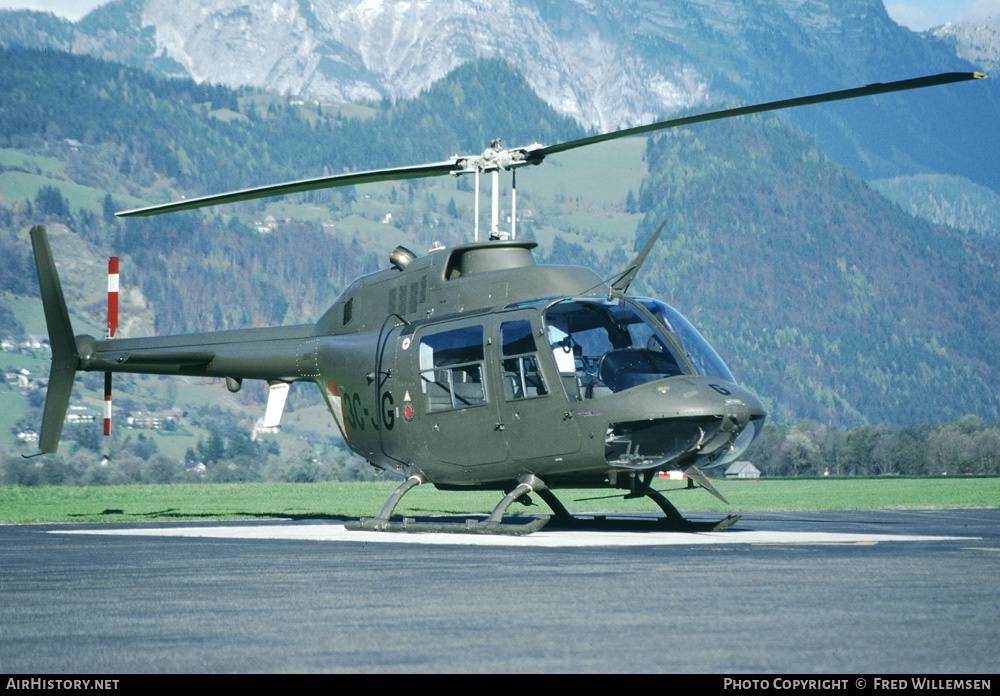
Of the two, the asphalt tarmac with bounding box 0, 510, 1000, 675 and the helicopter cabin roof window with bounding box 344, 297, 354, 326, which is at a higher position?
the helicopter cabin roof window with bounding box 344, 297, 354, 326

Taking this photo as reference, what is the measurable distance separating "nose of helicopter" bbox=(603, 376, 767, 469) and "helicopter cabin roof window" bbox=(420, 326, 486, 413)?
90.3 inches

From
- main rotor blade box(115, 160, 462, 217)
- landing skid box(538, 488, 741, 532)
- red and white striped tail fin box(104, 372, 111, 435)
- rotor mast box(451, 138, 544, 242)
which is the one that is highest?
rotor mast box(451, 138, 544, 242)

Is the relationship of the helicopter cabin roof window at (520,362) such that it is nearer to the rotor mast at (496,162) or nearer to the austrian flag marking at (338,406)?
the rotor mast at (496,162)

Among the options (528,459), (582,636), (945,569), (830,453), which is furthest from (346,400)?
(830,453)

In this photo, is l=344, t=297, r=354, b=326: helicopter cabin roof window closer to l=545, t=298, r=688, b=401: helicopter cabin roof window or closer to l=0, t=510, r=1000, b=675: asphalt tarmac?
l=545, t=298, r=688, b=401: helicopter cabin roof window

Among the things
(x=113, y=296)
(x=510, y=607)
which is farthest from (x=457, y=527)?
(x=113, y=296)

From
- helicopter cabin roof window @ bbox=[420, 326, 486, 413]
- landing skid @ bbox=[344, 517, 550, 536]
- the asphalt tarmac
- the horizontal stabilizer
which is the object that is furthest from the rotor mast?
the horizontal stabilizer

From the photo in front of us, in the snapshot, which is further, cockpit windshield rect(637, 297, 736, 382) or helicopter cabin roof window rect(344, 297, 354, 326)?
helicopter cabin roof window rect(344, 297, 354, 326)

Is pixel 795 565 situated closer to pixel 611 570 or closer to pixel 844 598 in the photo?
pixel 611 570

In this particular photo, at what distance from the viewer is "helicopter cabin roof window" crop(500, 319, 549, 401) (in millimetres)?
17141

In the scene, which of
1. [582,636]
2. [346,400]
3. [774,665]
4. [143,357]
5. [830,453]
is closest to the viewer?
[774,665]

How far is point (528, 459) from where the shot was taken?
57.5ft

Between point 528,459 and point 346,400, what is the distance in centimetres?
470

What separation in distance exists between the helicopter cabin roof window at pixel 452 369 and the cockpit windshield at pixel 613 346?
1377 mm
